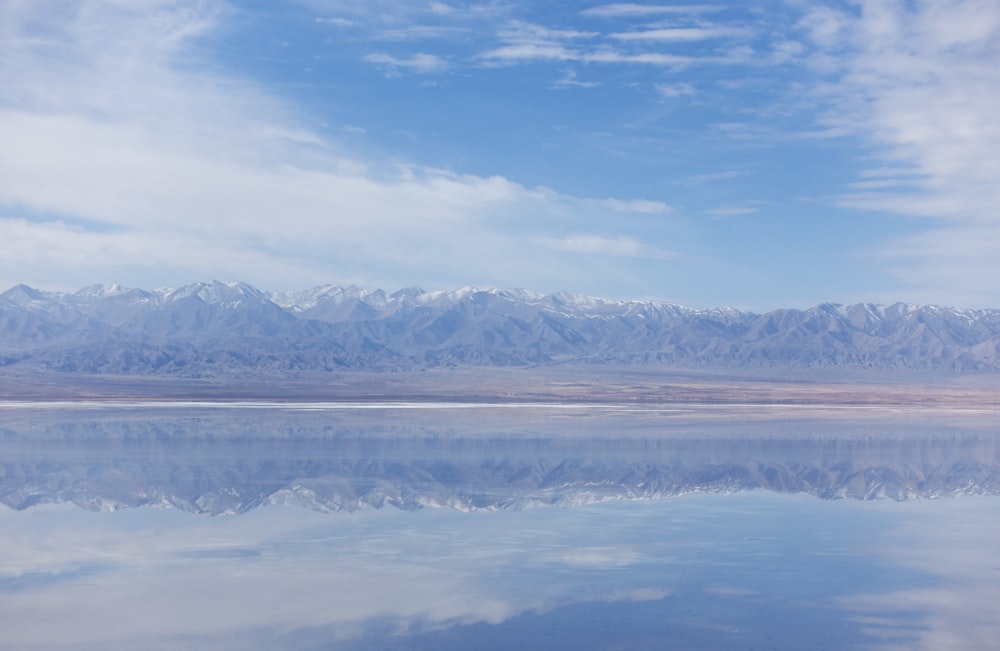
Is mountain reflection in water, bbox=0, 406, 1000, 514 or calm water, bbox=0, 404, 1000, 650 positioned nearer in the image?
calm water, bbox=0, 404, 1000, 650

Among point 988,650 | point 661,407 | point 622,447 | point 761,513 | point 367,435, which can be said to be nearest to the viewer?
point 988,650

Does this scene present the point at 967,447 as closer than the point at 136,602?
No

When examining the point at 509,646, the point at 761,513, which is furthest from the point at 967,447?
the point at 509,646

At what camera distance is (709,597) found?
13.7 m

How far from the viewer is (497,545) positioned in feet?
56.0

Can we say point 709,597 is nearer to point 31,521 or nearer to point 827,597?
point 827,597

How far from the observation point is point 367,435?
38.2 m

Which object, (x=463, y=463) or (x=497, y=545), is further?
(x=463, y=463)

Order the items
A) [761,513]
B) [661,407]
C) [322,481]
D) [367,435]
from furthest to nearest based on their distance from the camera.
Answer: [661,407]
[367,435]
[322,481]
[761,513]

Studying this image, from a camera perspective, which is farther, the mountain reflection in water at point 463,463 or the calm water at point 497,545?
the mountain reflection in water at point 463,463

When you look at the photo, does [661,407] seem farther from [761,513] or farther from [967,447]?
[761,513]

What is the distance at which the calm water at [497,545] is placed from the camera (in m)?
12.3

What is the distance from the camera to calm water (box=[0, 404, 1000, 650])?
40.4 feet

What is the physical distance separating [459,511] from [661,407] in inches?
1735
